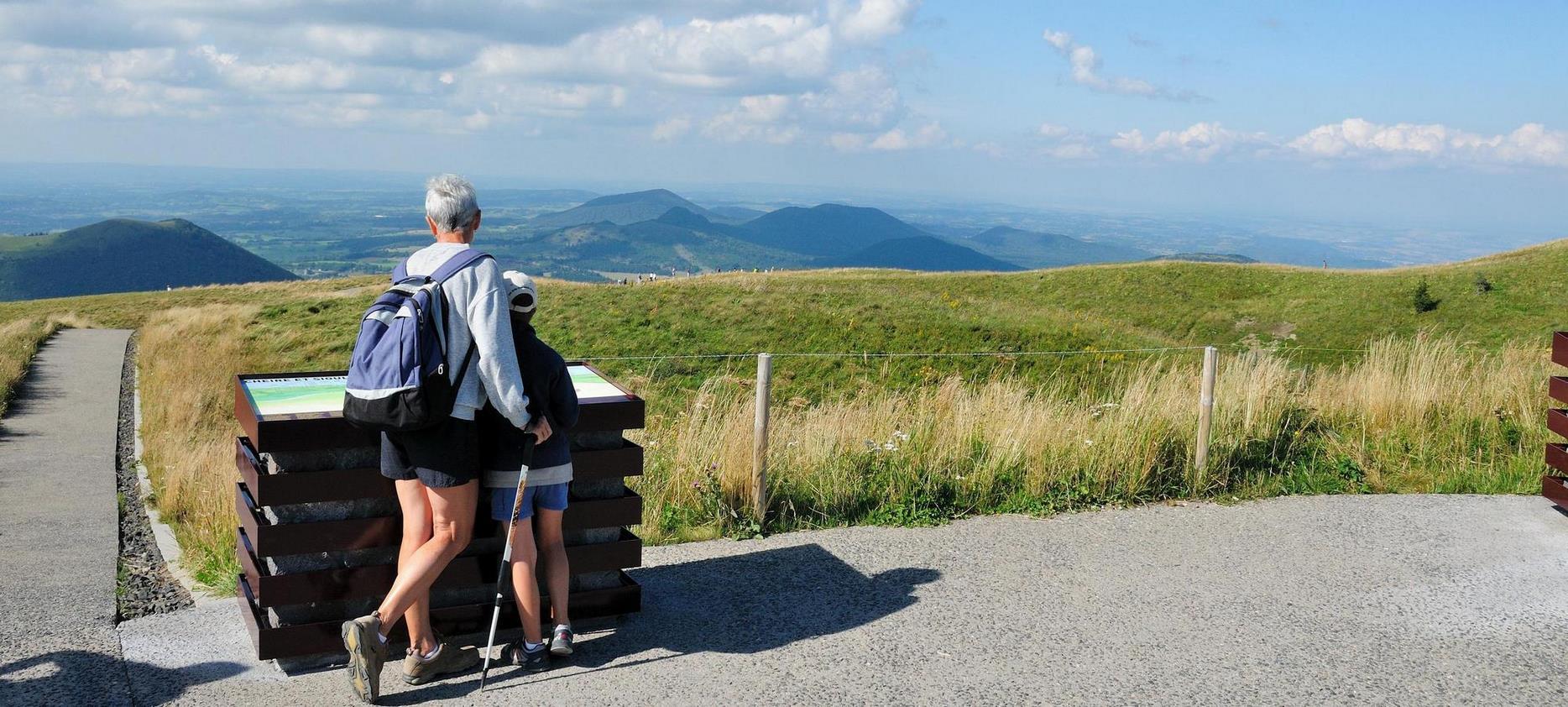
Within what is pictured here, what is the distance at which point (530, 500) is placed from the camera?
470cm

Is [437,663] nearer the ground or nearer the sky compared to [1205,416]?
nearer the ground

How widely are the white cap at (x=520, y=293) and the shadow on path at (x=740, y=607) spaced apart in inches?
59.7

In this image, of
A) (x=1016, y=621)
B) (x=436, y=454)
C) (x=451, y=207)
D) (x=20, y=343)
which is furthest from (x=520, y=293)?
(x=20, y=343)

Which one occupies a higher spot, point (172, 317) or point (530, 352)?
point (530, 352)

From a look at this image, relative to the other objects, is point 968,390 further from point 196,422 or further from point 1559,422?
point 196,422

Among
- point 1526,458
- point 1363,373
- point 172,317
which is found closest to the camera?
point 1526,458

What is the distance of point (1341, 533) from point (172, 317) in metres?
30.3

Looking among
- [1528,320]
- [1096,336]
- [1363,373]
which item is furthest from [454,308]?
[1528,320]

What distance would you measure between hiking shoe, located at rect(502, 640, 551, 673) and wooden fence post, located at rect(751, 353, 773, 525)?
2.40m

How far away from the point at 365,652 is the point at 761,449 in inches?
125

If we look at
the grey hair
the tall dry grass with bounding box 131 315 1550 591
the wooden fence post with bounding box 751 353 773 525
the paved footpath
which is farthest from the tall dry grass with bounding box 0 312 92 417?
the grey hair

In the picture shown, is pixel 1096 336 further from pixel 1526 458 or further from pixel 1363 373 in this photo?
pixel 1526 458

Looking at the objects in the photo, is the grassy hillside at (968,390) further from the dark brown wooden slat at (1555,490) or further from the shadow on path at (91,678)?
the shadow on path at (91,678)

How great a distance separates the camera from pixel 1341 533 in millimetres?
7238
